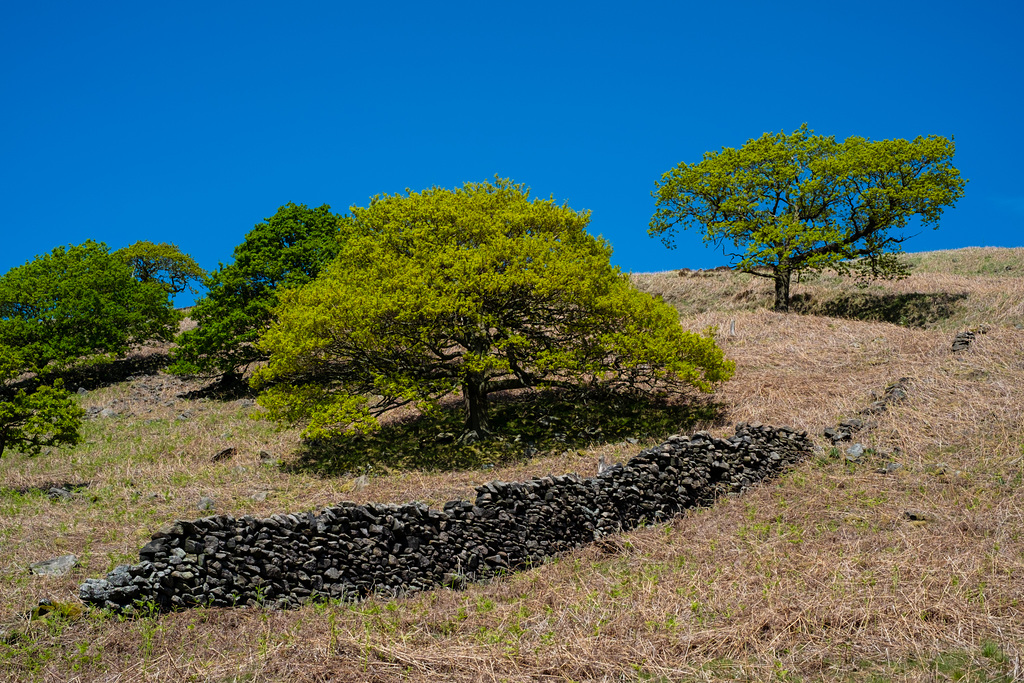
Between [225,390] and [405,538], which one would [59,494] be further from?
[225,390]

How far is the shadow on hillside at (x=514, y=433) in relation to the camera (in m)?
20.6

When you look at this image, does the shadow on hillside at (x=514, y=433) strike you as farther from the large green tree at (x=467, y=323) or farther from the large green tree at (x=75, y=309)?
the large green tree at (x=75, y=309)

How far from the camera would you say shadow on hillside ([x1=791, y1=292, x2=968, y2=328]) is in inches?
1427

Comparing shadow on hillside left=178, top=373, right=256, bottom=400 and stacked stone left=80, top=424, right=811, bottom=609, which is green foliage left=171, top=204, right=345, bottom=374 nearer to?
shadow on hillside left=178, top=373, right=256, bottom=400

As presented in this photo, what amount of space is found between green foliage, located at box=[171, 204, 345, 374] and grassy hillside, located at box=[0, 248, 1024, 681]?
10.2m

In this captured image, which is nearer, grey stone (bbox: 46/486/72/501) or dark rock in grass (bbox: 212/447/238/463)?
grey stone (bbox: 46/486/72/501)

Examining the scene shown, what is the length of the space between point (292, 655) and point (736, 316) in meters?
30.4

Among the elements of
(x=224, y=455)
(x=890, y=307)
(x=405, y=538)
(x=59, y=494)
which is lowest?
(x=405, y=538)

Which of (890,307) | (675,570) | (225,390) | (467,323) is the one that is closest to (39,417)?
(467,323)

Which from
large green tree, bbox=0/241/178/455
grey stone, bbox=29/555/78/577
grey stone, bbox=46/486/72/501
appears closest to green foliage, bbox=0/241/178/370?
large green tree, bbox=0/241/178/455

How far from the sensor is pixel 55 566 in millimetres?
11344

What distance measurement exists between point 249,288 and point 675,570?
29548 millimetres

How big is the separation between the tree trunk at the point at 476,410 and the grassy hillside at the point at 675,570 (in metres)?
2.46

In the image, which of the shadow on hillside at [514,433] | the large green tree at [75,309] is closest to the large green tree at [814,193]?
the shadow on hillside at [514,433]
